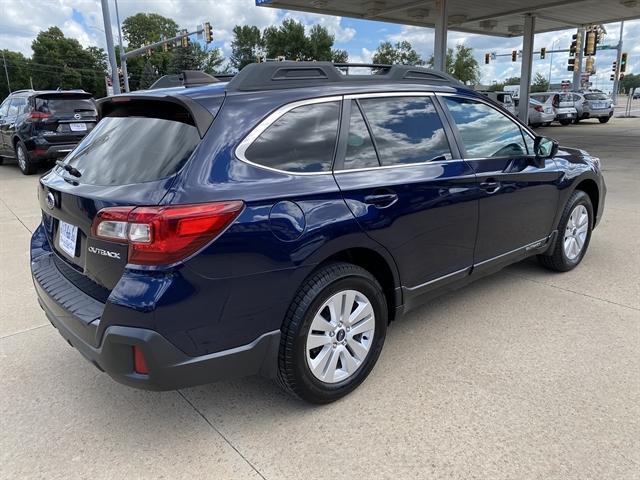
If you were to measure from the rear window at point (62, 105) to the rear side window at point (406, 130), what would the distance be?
370 inches

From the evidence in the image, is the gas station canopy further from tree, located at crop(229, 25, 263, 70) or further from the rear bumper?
tree, located at crop(229, 25, 263, 70)

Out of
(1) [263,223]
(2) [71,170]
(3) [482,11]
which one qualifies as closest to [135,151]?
(2) [71,170]

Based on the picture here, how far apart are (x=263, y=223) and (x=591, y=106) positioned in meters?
30.0

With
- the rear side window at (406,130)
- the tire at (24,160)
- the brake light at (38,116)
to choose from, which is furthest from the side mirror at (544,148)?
the tire at (24,160)

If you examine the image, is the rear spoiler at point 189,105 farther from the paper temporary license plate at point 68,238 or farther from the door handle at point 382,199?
the door handle at point 382,199

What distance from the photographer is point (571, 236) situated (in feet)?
15.2

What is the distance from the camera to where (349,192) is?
2707mm

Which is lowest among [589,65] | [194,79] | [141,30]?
[194,79]

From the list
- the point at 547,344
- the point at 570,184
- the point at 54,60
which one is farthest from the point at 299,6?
the point at 54,60

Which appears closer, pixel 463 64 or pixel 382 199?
pixel 382 199

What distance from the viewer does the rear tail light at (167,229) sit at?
216 cm

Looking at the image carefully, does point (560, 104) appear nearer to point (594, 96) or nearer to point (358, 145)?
point (594, 96)

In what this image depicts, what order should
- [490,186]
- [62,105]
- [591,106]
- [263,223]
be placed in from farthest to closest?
[591,106]
[62,105]
[490,186]
[263,223]

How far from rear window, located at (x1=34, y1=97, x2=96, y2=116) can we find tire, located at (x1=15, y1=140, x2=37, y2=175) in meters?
1.05
